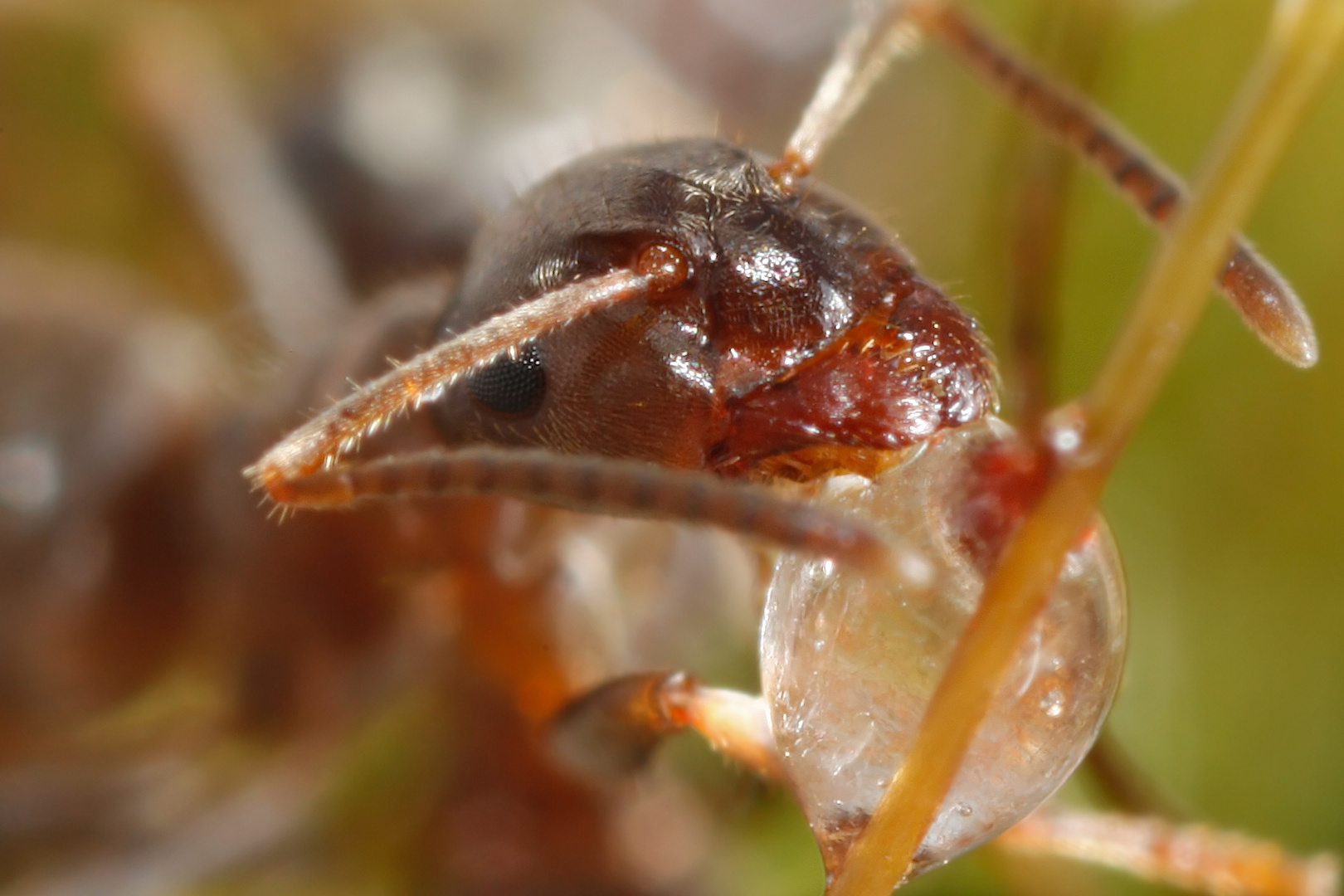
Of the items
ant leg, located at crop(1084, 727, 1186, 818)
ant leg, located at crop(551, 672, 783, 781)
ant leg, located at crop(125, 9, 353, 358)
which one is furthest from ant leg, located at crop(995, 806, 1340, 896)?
ant leg, located at crop(125, 9, 353, 358)

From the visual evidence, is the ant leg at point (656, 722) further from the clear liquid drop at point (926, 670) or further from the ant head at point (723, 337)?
the ant head at point (723, 337)

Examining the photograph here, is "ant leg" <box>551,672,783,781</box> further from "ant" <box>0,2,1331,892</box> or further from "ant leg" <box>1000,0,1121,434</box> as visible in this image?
"ant leg" <box>1000,0,1121,434</box>

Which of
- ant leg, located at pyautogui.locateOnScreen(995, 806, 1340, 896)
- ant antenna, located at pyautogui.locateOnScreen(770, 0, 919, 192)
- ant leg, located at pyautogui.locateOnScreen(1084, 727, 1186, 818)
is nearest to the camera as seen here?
ant antenna, located at pyautogui.locateOnScreen(770, 0, 919, 192)

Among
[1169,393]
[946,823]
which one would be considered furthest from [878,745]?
[1169,393]

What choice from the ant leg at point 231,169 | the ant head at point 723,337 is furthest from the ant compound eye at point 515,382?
the ant leg at point 231,169

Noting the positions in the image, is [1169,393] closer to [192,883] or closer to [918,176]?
[918,176]

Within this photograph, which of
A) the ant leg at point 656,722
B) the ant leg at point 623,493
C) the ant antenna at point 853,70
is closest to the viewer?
the ant leg at point 623,493
